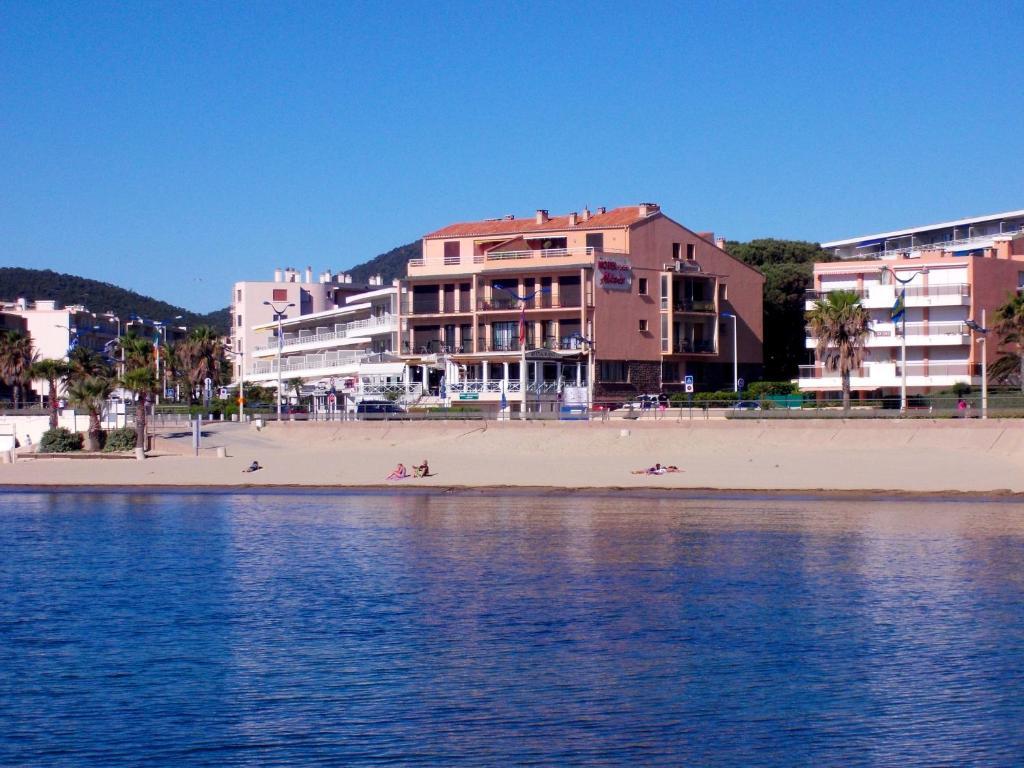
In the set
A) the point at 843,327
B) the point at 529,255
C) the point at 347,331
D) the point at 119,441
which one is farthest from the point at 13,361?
the point at 843,327

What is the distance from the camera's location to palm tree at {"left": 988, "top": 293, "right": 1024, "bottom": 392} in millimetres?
61812

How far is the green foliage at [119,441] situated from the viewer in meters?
59.9

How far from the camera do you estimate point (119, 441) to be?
60375mm

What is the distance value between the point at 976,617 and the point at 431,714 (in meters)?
10.4

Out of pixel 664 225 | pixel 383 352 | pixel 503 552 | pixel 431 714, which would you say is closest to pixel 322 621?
pixel 431 714

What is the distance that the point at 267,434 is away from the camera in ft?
201

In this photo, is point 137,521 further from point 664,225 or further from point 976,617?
point 664,225

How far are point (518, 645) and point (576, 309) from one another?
2153 inches

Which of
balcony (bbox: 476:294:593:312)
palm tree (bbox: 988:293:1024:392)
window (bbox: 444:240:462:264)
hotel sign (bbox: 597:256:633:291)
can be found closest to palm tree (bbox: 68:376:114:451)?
balcony (bbox: 476:294:593:312)

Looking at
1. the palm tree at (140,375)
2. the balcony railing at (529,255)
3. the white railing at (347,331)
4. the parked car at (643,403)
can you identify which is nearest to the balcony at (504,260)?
the balcony railing at (529,255)

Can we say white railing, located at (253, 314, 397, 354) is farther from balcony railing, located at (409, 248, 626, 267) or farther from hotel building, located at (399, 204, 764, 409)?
balcony railing, located at (409, 248, 626, 267)

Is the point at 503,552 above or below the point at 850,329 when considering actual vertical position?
below

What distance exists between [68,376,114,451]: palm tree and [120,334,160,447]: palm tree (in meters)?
1.51

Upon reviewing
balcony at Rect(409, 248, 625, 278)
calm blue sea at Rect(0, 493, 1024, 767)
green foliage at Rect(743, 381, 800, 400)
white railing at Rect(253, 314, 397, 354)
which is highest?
balcony at Rect(409, 248, 625, 278)
